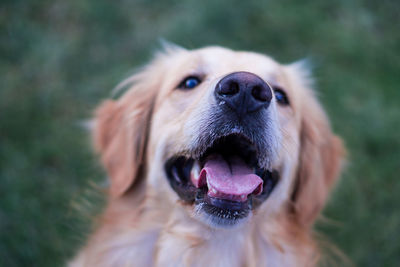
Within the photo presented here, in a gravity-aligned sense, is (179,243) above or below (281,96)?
below

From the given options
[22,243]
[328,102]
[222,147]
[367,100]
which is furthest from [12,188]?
[367,100]

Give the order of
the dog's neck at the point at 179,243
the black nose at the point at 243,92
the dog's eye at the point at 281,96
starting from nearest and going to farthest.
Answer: the black nose at the point at 243,92, the dog's neck at the point at 179,243, the dog's eye at the point at 281,96

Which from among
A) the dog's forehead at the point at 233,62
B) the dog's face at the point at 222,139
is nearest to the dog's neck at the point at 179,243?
the dog's face at the point at 222,139

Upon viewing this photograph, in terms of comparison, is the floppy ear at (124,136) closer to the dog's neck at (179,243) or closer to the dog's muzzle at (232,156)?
the dog's neck at (179,243)

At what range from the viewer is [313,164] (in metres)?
2.65

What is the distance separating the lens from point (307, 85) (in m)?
3.05

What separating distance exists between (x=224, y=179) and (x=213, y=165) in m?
0.12

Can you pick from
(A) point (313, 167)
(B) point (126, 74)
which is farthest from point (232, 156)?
(B) point (126, 74)

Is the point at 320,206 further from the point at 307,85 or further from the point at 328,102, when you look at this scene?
the point at 328,102

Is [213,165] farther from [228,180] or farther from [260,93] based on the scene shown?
[260,93]

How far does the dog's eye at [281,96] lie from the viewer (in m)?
2.45

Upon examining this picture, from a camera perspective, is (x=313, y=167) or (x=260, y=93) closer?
(x=260, y=93)

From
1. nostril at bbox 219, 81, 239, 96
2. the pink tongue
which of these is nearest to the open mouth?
the pink tongue

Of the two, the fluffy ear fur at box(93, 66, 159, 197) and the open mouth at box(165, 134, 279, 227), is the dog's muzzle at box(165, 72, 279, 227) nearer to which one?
the open mouth at box(165, 134, 279, 227)
